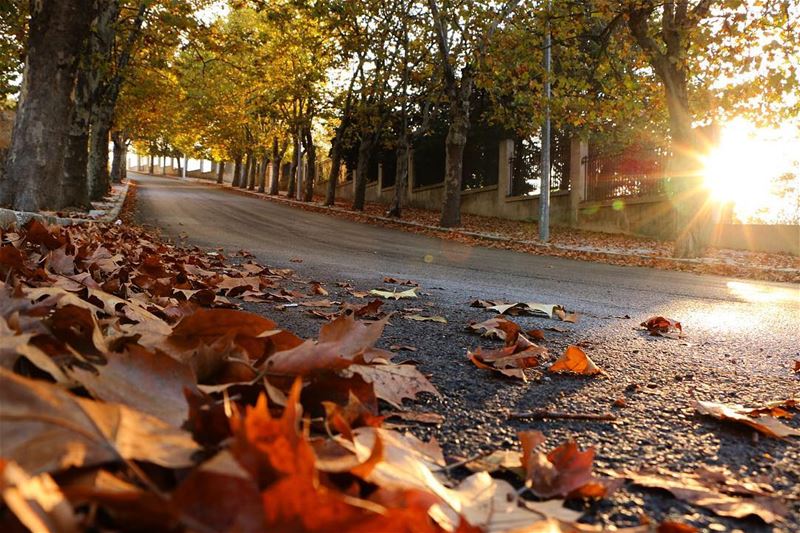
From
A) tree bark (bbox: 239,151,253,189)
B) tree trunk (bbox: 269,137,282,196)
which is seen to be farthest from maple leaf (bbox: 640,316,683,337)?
tree bark (bbox: 239,151,253,189)

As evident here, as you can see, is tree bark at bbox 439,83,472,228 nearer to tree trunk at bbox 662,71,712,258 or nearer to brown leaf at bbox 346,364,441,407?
tree trunk at bbox 662,71,712,258

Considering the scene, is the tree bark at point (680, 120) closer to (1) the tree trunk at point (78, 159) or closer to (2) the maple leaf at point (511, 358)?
A: (2) the maple leaf at point (511, 358)

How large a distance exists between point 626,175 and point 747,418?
19.8 meters

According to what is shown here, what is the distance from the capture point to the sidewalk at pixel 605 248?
12734 millimetres

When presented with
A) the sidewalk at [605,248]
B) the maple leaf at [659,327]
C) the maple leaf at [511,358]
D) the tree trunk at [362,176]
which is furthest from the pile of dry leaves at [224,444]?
the tree trunk at [362,176]

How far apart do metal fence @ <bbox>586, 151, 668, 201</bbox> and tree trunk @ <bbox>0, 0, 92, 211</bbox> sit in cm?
1575

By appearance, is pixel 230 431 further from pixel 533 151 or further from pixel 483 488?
pixel 533 151

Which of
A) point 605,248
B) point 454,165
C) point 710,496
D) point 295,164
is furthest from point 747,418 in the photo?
point 295,164

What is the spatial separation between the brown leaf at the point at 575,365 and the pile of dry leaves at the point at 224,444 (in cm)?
81

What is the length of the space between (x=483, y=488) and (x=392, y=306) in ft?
10.0

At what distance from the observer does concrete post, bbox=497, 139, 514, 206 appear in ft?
82.8

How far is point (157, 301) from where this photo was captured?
110 inches

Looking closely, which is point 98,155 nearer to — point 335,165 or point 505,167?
point 335,165

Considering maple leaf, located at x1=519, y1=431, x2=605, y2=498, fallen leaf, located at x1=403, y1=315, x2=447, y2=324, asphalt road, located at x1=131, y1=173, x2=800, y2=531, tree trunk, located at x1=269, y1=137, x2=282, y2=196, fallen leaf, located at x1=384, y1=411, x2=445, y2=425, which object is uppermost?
tree trunk, located at x1=269, y1=137, x2=282, y2=196
